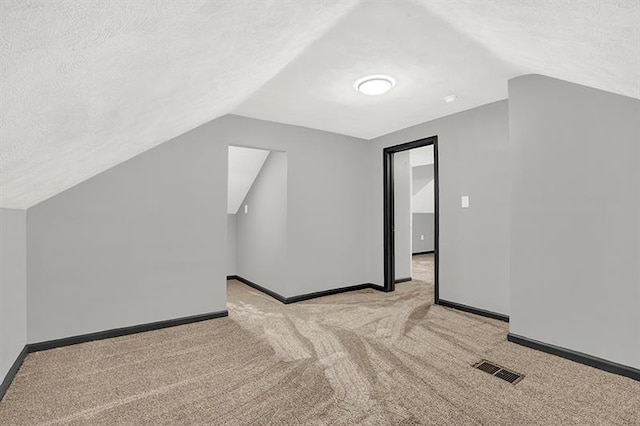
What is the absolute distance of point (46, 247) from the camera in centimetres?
258

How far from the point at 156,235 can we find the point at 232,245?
2270 mm

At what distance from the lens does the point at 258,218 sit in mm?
4680

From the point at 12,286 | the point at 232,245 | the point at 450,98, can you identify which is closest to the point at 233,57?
the point at 12,286

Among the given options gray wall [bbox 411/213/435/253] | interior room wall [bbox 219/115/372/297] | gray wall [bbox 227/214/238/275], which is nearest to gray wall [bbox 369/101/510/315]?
interior room wall [bbox 219/115/372/297]

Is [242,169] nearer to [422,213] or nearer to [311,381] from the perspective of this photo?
[311,381]

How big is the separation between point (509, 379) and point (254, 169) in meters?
3.76

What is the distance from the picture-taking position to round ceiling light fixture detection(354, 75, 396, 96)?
2.64 m

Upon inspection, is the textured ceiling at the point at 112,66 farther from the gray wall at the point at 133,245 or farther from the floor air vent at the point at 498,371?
the floor air vent at the point at 498,371

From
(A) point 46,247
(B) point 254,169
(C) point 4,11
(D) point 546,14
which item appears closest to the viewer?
(C) point 4,11

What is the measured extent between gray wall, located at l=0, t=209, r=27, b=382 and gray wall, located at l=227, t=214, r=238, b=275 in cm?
289

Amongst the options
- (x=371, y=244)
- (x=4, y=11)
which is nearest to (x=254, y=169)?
(x=371, y=244)

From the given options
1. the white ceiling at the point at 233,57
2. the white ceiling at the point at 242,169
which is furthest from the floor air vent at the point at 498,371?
the white ceiling at the point at 242,169

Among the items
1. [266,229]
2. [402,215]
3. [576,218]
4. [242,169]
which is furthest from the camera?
[402,215]

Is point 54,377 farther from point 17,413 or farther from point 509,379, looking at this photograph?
point 509,379
